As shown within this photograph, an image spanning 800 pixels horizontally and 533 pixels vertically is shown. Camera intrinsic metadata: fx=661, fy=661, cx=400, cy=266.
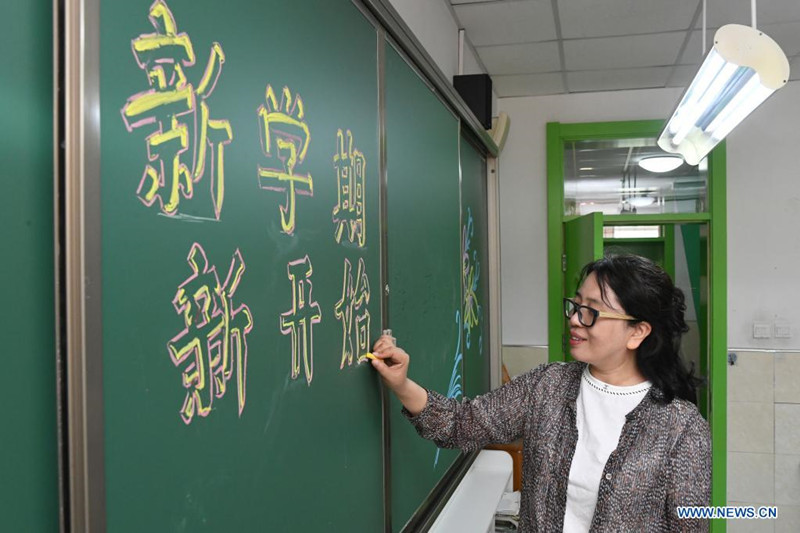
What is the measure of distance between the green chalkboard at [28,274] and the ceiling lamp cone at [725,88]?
5.83 ft

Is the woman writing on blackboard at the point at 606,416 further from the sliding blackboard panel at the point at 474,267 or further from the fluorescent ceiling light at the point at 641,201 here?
the fluorescent ceiling light at the point at 641,201

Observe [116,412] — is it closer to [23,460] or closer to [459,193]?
[23,460]

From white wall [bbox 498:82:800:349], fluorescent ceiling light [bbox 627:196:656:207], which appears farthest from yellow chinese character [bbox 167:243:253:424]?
fluorescent ceiling light [bbox 627:196:656:207]

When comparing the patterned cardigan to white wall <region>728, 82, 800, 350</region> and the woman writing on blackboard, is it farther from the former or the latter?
white wall <region>728, 82, 800, 350</region>

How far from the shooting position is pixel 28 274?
0.56m

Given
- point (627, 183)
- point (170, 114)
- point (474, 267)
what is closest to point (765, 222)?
point (627, 183)

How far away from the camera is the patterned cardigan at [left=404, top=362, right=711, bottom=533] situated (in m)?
1.45

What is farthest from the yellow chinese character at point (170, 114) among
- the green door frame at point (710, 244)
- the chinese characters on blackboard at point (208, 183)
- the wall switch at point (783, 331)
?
the wall switch at point (783, 331)

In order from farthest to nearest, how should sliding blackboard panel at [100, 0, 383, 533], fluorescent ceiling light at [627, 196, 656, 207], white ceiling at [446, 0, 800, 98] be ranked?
fluorescent ceiling light at [627, 196, 656, 207] < white ceiling at [446, 0, 800, 98] < sliding blackboard panel at [100, 0, 383, 533]

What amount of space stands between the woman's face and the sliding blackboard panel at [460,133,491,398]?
3.22ft

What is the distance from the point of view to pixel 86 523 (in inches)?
23.3

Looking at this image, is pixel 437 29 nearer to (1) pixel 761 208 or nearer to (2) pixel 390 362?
(2) pixel 390 362

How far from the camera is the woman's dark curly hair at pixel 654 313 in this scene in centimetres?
156

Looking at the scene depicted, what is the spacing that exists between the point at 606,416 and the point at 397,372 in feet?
1.66
